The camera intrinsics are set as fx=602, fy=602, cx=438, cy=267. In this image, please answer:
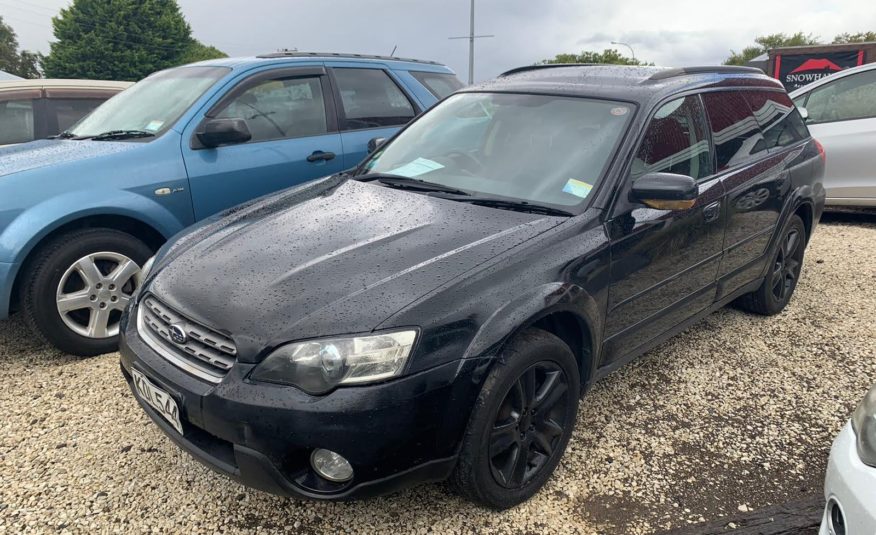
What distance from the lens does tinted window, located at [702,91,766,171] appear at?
10.7ft

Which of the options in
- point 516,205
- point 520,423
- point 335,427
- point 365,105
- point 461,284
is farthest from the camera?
point 365,105

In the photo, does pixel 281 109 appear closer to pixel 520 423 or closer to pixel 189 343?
pixel 189 343

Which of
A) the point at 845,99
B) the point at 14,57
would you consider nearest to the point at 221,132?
the point at 845,99

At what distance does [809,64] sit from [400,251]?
86.4ft

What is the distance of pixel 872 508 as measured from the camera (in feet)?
5.03

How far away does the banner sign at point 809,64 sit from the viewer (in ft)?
74.7

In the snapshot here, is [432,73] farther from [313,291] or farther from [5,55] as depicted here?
[5,55]

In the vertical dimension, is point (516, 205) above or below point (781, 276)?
above

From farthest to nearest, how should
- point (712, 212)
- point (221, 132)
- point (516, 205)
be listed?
1. point (221, 132)
2. point (712, 212)
3. point (516, 205)

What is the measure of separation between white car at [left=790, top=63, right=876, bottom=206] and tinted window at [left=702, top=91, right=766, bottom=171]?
347cm

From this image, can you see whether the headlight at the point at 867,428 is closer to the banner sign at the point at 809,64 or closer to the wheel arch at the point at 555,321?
the wheel arch at the point at 555,321

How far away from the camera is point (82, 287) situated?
11.3 feet

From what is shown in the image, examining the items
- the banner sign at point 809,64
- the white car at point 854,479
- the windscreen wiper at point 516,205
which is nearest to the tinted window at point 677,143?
the windscreen wiper at point 516,205

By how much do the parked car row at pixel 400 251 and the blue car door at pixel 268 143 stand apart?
0.02 meters
